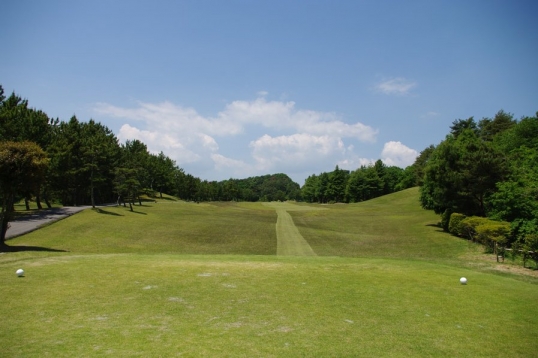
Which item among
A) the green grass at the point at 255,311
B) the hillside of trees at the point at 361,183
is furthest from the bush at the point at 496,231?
the hillside of trees at the point at 361,183

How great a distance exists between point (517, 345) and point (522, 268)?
65.8 feet

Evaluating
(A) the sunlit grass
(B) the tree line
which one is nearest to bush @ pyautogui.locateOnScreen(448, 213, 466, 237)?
(B) the tree line

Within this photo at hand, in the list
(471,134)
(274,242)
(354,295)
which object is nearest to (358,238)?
(274,242)

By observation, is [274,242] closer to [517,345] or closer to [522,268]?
[522,268]

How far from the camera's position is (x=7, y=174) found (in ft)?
84.9

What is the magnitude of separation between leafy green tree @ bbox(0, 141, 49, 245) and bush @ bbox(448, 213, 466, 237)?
44.4m

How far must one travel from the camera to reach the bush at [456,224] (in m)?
41.9

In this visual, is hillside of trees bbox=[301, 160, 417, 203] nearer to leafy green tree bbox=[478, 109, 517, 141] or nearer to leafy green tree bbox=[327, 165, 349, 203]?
leafy green tree bbox=[327, 165, 349, 203]

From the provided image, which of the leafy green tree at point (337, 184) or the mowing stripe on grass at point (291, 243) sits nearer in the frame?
the mowing stripe on grass at point (291, 243)

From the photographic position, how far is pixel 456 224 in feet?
141

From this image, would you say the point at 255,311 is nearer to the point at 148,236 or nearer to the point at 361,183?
the point at 148,236

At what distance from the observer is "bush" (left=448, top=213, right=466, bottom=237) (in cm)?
4186

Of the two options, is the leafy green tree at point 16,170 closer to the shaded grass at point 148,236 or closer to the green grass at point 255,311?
the shaded grass at point 148,236

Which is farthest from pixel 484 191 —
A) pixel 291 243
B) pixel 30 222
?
pixel 30 222
